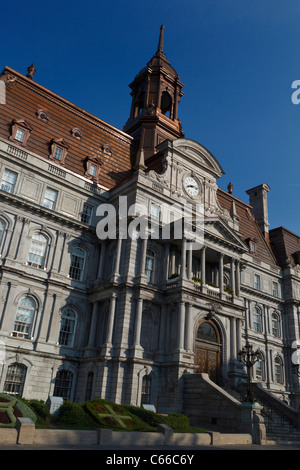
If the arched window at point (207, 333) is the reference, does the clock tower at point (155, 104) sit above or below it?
above

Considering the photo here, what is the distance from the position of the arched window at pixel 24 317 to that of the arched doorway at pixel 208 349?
12.1 metres

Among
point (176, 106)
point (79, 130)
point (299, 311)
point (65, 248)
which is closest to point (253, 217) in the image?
point (299, 311)

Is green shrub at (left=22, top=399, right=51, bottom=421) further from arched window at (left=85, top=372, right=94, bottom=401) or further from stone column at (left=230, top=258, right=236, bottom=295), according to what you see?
stone column at (left=230, top=258, right=236, bottom=295)

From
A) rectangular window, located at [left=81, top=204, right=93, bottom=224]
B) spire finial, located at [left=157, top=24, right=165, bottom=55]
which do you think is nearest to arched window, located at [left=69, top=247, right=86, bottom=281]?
rectangular window, located at [left=81, top=204, right=93, bottom=224]

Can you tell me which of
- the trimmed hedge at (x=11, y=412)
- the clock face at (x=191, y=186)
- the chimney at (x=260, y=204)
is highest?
the chimney at (x=260, y=204)

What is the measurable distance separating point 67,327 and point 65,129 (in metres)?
17.9

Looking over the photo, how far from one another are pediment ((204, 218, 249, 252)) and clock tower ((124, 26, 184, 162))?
11.7 metres

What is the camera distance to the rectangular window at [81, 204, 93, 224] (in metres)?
33.9

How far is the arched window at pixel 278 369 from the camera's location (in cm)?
4400

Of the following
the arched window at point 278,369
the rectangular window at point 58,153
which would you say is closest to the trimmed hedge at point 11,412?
the rectangular window at point 58,153

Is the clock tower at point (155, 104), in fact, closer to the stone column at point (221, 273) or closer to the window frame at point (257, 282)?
the stone column at point (221, 273)

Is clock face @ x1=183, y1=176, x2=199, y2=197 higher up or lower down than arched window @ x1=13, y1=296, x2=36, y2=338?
higher up

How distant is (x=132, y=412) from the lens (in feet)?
68.1
